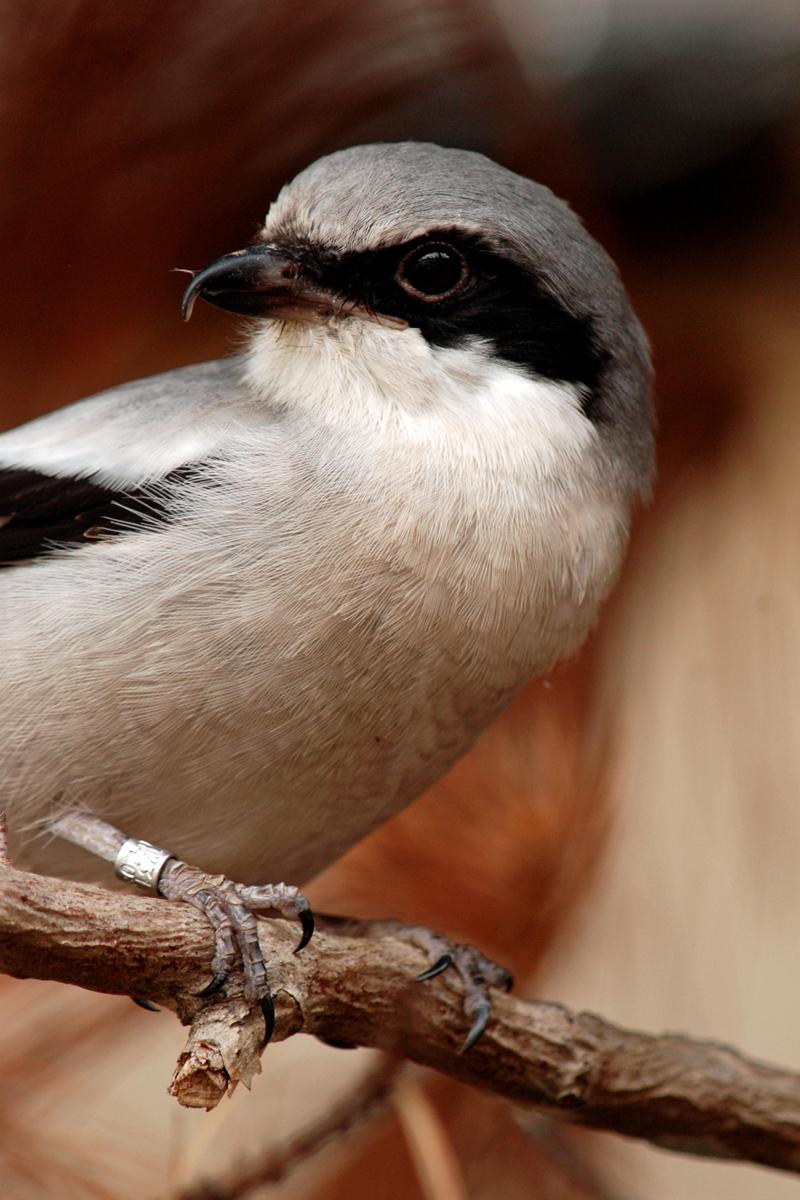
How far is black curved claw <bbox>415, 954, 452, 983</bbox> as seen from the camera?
6.30 feet

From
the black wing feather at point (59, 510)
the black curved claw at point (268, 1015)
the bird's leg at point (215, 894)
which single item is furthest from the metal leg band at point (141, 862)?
the black wing feather at point (59, 510)

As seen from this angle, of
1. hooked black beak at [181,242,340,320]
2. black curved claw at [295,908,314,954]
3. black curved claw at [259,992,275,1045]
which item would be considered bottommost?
black curved claw at [259,992,275,1045]

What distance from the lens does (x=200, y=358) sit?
288 centimetres

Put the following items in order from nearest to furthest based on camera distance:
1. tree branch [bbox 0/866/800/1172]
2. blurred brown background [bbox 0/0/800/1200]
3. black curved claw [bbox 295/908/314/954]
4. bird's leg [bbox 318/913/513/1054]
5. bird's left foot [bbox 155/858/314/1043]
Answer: tree branch [bbox 0/866/800/1172] → bird's left foot [bbox 155/858/314/1043] → black curved claw [bbox 295/908/314/954] → bird's leg [bbox 318/913/513/1054] → blurred brown background [bbox 0/0/800/1200]

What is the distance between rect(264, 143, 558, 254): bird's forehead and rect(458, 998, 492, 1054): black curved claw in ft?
3.83

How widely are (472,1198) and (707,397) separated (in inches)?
68.2

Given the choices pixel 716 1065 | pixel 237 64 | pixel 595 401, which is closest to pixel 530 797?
pixel 716 1065

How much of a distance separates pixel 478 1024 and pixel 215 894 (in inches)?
19.7

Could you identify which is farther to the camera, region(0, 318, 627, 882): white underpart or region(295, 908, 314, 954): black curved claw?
region(0, 318, 627, 882): white underpart

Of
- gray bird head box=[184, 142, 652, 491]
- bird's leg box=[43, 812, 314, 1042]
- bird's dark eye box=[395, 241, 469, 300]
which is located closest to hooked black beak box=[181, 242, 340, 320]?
gray bird head box=[184, 142, 652, 491]

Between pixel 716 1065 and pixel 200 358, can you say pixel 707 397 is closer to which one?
pixel 200 358

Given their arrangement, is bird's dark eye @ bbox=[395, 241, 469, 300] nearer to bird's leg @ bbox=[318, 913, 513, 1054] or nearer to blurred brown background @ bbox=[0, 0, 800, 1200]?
blurred brown background @ bbox=[0, 0, 800, 1200]

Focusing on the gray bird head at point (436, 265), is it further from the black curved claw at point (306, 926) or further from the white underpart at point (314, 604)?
the black curved claw at point (306, 926)

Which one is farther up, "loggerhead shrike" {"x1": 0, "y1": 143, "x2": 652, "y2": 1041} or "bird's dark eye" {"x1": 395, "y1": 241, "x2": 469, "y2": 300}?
"bird's dark eye" {"x1": 395, "y1": 241, "x2": 469, "y2": 300}
